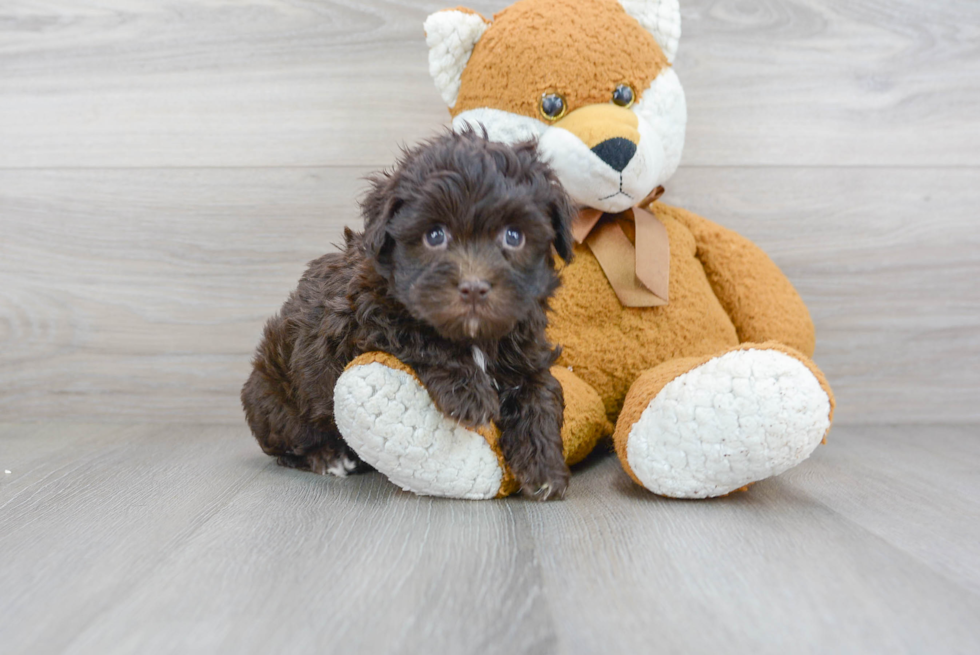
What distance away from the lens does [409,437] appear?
1.30m

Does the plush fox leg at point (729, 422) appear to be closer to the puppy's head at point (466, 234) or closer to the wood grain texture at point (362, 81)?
the puppy's head at point (466, 234)

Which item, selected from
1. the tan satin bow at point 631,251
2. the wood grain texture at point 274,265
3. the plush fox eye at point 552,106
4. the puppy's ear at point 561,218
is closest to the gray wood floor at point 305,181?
the wood grain texture at point 274,265

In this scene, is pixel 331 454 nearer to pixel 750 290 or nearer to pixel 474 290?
pixel 474 290

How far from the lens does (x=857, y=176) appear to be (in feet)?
7.13

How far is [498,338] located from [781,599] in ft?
2.08

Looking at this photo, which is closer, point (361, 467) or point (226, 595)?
point (226, 595)

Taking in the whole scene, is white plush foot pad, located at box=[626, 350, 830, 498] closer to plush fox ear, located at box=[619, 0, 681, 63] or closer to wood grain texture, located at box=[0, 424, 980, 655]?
wood grain texture, located at box=[0, 424, 980, 655]

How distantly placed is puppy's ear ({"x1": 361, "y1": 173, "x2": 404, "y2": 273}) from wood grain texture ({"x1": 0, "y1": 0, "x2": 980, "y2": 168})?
3.00 ft

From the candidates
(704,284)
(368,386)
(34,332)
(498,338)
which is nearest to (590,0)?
(704,284)

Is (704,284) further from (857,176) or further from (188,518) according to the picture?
(188,518)

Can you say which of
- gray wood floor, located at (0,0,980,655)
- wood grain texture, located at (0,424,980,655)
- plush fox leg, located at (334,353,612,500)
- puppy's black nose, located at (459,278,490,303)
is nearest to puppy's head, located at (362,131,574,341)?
puppy's black nose, located at (459,278,490,303)

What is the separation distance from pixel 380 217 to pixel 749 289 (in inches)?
39.7

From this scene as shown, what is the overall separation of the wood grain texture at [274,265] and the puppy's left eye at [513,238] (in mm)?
1059

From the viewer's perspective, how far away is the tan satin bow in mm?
1661
